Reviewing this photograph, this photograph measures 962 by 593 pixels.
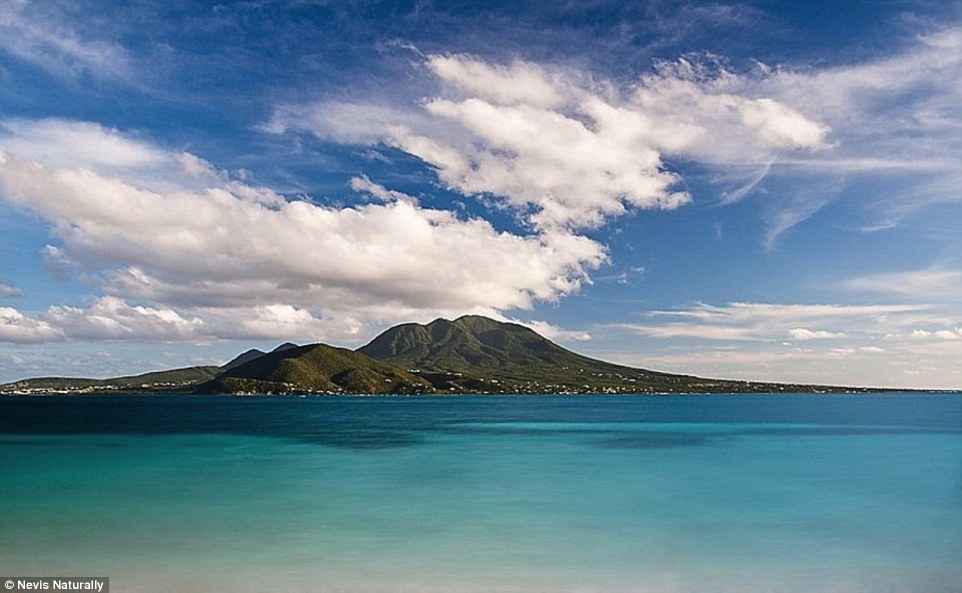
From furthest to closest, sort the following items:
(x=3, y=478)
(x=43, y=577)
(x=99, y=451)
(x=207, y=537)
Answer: (x=99, y=451), (x=3, y=478), (x=207, y=537), (x=43, y=577)

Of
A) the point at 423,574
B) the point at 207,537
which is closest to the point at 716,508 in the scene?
the point at 423,574

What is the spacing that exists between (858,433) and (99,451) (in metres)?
81.4

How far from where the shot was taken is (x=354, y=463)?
4547 centimetres

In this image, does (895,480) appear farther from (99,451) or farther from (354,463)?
(99,451)

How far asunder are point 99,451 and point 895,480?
58.6 m

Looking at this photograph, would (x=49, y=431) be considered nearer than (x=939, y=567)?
No

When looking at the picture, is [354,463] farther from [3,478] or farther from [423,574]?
[423,574]

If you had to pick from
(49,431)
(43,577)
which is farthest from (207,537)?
(49,431)

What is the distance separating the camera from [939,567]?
20812 millimetres

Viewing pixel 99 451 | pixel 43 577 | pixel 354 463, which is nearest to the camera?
pixel 43 577

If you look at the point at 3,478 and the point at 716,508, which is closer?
the point at 716,508

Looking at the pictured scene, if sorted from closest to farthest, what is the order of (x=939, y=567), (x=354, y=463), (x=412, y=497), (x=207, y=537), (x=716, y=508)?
(x=939, y=567), (x=207, y=537), (x=716, y=508), (x=412, y=497), (x=354, y=463)

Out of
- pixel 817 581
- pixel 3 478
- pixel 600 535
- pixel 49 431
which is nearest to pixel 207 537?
pixel 600 535

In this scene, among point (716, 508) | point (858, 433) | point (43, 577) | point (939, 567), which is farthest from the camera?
point (858, 433)
